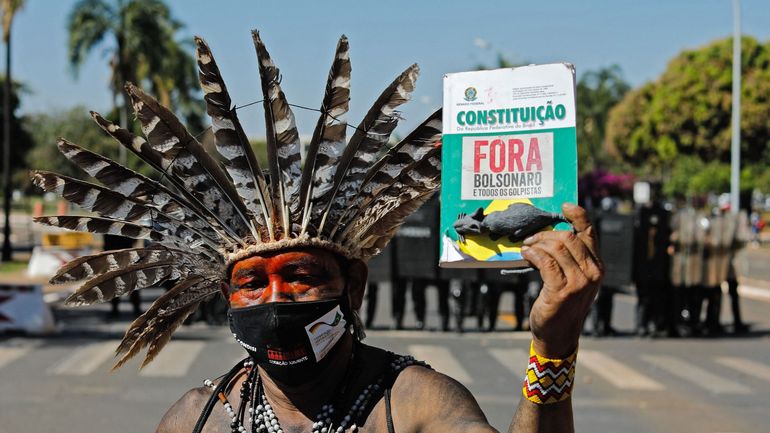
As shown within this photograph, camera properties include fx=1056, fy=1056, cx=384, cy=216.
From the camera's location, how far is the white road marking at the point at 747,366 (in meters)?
12.3

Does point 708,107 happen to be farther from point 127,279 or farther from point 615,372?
point 127,279

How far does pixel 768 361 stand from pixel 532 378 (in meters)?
11.8

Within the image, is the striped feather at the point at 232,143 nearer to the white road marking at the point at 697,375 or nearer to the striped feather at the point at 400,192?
the striped feather at the point at 400,192

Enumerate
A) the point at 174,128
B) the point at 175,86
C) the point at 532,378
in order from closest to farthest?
the point at 532,378 → the point at 174,128 → the point at 175,86

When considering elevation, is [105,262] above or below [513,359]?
above

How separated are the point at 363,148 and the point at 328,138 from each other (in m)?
0.11

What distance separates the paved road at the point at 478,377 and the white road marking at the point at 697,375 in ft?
0.04

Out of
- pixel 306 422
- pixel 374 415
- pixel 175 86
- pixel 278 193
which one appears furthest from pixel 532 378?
pixel 175 86

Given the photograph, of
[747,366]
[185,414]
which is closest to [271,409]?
[185,414]

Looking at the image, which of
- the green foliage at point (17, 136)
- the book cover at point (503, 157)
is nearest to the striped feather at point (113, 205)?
the book cover at point (503, 157)

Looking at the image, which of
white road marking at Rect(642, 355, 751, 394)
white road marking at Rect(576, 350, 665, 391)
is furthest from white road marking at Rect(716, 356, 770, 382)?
white road marking at Rect(576, 350, 665, 391)

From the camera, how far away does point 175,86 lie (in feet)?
157

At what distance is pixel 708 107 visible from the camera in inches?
1811

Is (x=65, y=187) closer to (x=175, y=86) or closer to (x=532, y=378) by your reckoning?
(x=532, y=378)
